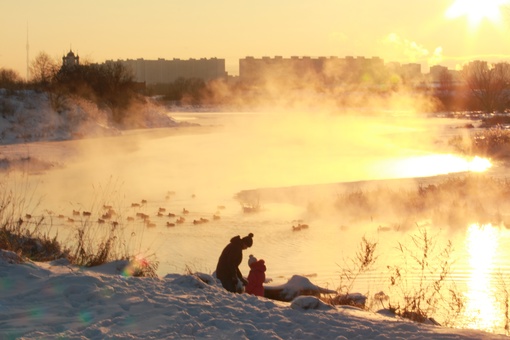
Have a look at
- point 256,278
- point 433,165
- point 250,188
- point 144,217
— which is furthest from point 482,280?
point 433,165

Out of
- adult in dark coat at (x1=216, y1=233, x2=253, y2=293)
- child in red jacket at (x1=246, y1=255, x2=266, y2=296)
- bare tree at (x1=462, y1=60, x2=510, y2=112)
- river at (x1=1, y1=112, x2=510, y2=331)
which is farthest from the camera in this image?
bare tree at (x1=462, y1=60, x2=510, y2=112)

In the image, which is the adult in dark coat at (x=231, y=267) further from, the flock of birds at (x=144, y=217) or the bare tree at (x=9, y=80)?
the bare tree at (x=9, y=80)

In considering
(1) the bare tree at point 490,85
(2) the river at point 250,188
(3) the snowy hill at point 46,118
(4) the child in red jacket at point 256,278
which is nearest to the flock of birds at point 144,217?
(2) the river at point 250,188

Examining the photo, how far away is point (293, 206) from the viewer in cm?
1984

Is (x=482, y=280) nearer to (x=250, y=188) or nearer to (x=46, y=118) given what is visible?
(x=250, y=188)

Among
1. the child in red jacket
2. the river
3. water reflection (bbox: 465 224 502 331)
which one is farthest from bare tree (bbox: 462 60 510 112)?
the child in red jacket

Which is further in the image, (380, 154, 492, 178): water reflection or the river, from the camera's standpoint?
(380, 154, 492, 178): water reflection

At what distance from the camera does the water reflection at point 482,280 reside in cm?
908

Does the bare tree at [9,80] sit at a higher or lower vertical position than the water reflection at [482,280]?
higher

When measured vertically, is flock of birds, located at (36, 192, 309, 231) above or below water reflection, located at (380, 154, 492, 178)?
below

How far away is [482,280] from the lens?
11766 millimetres

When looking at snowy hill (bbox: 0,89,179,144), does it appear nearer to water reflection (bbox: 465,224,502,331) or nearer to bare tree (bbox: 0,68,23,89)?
bare tree (bbox: 0,68,23,89)

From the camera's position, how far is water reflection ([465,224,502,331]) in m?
9.08

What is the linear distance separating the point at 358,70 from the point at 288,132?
104845mm
